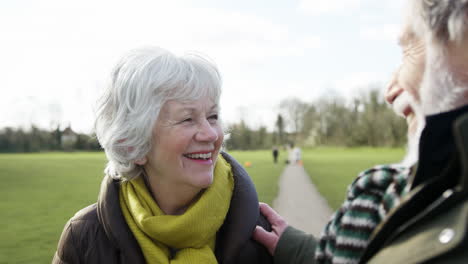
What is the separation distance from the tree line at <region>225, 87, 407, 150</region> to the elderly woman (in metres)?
68.4

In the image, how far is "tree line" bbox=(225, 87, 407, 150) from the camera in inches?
2864

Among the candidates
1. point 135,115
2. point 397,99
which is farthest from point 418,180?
point 135,115

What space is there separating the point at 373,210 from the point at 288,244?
97 centimetres

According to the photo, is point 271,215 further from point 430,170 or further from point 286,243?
point 430,170

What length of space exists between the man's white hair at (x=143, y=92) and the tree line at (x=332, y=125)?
68.5m

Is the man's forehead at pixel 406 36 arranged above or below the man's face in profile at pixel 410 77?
above

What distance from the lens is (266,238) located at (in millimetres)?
2316

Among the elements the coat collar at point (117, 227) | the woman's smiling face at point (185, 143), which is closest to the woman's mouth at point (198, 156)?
the woman's smiling face at point (185, 143)

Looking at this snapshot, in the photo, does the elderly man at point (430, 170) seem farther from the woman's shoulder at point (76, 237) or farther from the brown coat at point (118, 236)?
the woman's shoulder at point (76, 237)

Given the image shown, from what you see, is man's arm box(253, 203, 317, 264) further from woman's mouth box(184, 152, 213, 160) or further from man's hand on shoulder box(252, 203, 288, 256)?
woman's mouth box(184, 152, 213, 160)

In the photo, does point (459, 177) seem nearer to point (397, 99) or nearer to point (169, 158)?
point (397, 99)

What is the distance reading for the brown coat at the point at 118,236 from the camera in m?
2.18

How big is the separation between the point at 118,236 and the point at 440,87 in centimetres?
175

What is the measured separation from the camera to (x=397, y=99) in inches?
56.7
